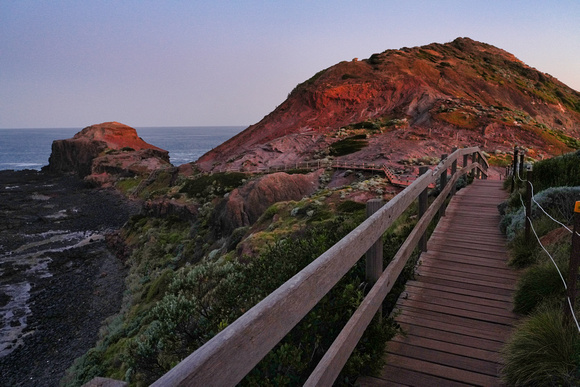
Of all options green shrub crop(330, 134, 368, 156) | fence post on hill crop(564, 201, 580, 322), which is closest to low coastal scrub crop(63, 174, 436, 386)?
fence post on hill crop(564, 201, 580, 322)

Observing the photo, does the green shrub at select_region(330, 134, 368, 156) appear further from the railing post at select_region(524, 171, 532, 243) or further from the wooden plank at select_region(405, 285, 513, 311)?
the wooden plank at select_region(405, 285, 513, 311)

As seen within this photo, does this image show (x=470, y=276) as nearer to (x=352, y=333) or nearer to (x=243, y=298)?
(x=243, y=298)

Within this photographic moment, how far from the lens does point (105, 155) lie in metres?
67.6

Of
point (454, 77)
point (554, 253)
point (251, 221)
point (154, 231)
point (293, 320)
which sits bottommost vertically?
point (154, 231)

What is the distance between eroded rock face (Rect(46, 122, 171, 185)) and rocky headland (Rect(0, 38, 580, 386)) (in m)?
0.37

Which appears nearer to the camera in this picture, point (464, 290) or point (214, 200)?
point (464, 290)

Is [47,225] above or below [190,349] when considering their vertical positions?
below

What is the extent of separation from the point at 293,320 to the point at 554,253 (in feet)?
13.1

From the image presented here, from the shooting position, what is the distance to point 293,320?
69.9 inches

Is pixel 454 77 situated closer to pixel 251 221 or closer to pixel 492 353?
pixel 251 221

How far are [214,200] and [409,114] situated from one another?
86.0ft

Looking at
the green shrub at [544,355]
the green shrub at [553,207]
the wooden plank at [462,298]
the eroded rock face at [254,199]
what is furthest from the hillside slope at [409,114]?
the green shrub at [544,355]

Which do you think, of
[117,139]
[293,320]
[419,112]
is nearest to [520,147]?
[419,112]

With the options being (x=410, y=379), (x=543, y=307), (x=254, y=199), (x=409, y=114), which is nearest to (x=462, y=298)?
(x=543, y=307)
